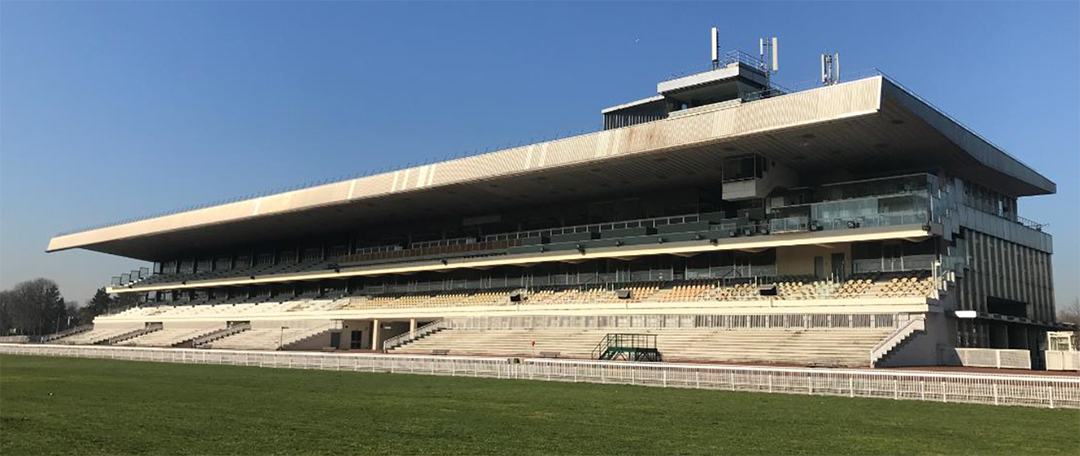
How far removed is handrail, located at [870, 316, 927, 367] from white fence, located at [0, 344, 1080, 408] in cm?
913

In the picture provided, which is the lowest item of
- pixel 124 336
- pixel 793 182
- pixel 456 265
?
pixel 124 336

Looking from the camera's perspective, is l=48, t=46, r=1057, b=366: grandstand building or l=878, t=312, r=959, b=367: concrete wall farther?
l=48, t=46, r=1057, b=366: grandstand building

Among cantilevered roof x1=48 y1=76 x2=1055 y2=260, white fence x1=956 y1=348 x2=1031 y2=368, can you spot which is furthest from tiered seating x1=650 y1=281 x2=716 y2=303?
white fence x1=956 y1=348 x2=1031 y2=368

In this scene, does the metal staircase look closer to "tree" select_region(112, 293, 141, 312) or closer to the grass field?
the grass field

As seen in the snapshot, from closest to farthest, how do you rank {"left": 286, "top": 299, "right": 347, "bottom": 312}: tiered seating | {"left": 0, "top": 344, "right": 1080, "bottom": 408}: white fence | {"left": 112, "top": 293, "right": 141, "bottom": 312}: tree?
1. {"left": 0, "top": 344, "right": 1080, "bottom": 408}: white fence
2. {"left": 286, "top": 299, "right": 347, "bottom": 312}: tiered seating
3. {"left": 112, "top": 293, "right": 141, "bottom": 312}: tree

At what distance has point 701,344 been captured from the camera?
→ 116ft

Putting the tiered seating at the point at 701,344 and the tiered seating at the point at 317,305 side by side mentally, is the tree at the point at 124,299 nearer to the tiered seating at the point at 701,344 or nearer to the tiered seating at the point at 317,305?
the tiered seating at the point at 317,305

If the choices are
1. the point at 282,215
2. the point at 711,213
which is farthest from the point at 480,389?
the point at 282,215

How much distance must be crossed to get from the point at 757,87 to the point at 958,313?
55.4 ft

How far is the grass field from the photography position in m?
9.73

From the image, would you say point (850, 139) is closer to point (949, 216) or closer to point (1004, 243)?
point (949, 216)

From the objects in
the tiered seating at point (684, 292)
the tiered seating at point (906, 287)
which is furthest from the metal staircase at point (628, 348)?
the tiered seating at point (906, 287)

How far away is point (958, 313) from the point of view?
33.1m

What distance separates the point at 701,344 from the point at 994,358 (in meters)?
11.8
